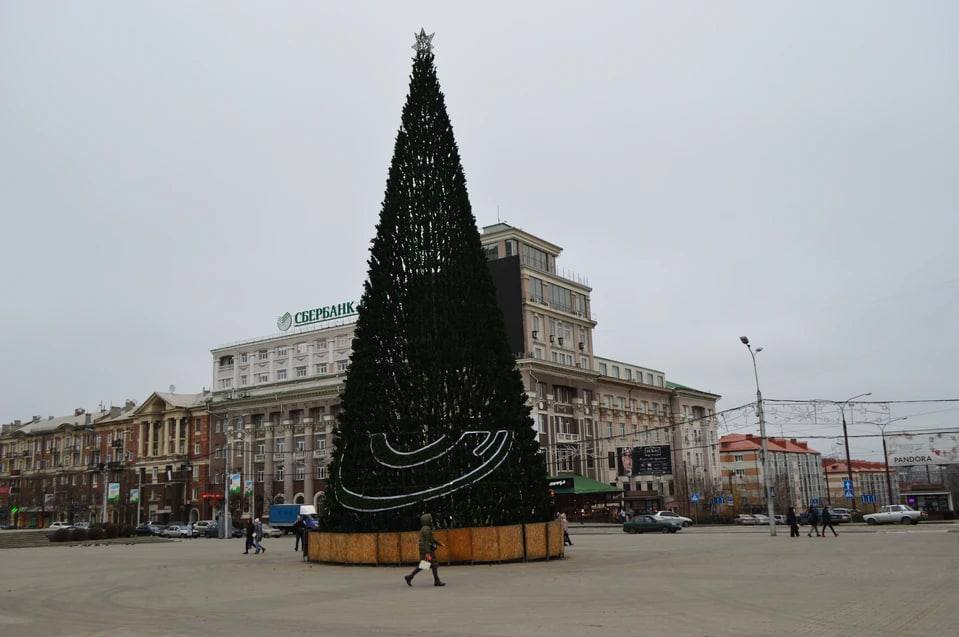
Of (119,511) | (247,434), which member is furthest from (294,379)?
(119,511)

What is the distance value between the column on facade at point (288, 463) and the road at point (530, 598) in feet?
197

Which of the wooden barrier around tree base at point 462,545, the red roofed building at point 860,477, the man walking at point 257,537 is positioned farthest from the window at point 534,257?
the red roofed building at point 860,477

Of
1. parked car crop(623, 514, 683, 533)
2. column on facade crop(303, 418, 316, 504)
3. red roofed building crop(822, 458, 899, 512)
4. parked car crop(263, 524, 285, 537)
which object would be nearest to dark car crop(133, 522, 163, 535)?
parked car crop(263, 524, 285, 537)

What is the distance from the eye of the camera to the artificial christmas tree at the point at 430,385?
2475 centimetres

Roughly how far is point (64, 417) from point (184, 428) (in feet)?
115

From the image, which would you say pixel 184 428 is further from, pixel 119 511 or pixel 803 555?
pixel 803 555

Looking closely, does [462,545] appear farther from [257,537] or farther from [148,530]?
[148,530]

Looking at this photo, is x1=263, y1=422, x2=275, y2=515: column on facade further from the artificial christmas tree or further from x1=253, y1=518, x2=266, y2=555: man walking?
the artificial christmas tree

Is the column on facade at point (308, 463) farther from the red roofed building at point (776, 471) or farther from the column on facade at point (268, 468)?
the red roofed building at point (776, 471)

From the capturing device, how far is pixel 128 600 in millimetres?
17641

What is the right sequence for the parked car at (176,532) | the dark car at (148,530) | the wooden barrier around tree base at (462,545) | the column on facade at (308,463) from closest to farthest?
1. the wooden barrier around tree base at (462,545)
2. the parked car at (176,532)
3. the dark car at (148,530)
4. the column on facade at (308,463)

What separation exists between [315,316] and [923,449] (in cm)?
6154

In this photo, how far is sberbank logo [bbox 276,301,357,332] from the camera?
8838 centimetres

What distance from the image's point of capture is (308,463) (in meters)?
85.2
